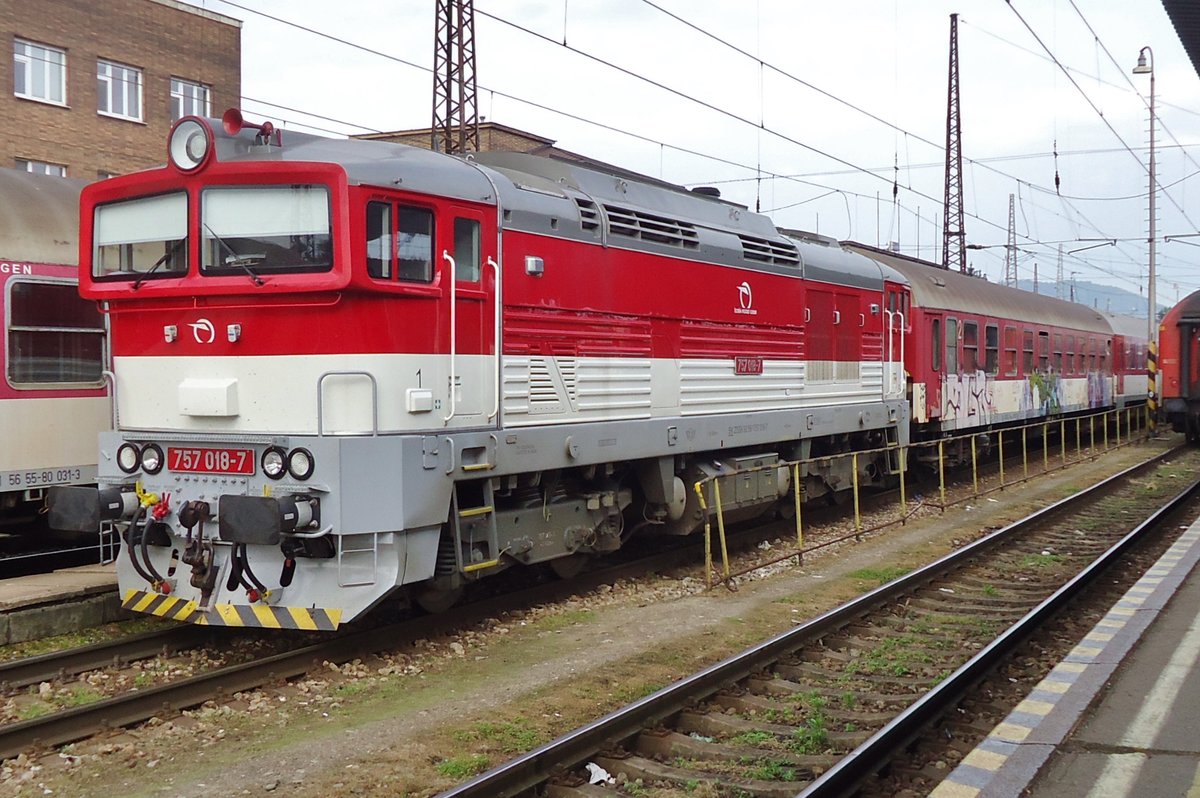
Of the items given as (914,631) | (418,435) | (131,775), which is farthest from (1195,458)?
(131,775)

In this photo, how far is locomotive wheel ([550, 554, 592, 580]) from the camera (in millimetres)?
10453

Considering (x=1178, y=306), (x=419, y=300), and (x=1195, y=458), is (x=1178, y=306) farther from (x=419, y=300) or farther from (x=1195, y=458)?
(x=419, y=300)

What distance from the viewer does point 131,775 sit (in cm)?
590

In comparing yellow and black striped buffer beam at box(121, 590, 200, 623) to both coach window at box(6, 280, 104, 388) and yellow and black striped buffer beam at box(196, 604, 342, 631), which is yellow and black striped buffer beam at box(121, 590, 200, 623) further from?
coach window at box(6, 280, 104, 388)

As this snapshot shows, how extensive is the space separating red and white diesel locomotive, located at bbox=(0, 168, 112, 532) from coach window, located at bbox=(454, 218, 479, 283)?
16.8ft

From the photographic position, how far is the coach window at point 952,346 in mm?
20391

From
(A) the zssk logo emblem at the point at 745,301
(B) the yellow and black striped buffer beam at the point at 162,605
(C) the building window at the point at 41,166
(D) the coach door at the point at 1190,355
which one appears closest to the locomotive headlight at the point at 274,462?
(B) the yellow and black striped buffer beam at the point at 162,605

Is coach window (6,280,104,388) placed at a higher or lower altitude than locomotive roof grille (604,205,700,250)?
lower

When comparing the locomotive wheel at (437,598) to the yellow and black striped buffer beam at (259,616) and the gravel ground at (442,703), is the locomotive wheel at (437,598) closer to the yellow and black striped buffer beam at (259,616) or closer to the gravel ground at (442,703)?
the gravel ground at (442,703)

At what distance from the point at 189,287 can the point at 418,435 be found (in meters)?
2.06

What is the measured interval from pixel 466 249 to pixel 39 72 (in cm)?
2615

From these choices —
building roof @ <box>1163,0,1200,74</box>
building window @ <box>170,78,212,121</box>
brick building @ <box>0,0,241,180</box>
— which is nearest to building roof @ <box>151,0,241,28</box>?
brick building @ <box>0,0,241,180</box>

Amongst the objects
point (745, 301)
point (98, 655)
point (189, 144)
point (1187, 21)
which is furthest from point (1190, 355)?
point (98, 655)

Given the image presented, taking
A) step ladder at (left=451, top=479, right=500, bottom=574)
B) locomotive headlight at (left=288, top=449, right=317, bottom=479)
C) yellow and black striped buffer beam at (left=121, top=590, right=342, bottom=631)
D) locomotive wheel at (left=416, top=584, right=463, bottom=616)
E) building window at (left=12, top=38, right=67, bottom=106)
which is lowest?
locomotive wheel at (left=416, top=584, right=463, bottom=616)
